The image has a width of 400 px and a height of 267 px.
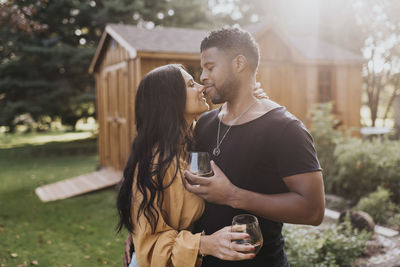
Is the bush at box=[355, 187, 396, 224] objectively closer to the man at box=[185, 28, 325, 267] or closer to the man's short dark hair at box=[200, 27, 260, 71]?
the man at box=[185, 28, 325, 267]

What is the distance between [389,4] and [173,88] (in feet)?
60.0

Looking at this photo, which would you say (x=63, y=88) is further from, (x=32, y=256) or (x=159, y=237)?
(x=159, y=237)

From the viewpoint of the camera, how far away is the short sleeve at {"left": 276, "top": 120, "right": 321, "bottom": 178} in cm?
183

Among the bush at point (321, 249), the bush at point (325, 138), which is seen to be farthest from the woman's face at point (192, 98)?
the bush at point (325, 138)

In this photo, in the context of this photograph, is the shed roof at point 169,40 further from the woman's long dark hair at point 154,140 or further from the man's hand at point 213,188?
the man's hand at point 213,188

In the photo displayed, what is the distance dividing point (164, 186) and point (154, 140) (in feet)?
0.99

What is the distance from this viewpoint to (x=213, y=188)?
1870mm

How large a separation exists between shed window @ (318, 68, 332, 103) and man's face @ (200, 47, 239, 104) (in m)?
10.8

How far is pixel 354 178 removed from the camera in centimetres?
736

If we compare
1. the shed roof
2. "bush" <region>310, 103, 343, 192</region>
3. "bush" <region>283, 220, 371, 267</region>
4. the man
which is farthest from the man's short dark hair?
"bush" <region>310, 103, 343, 192</region>

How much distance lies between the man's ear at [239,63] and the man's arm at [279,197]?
841mm

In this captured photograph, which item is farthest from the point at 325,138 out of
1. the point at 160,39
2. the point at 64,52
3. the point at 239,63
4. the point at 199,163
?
the point at 64,52

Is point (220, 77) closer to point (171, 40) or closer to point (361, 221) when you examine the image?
point (361, 221)

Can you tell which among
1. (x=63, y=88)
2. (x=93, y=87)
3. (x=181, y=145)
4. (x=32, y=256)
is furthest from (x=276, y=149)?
(x=93, y=87)
